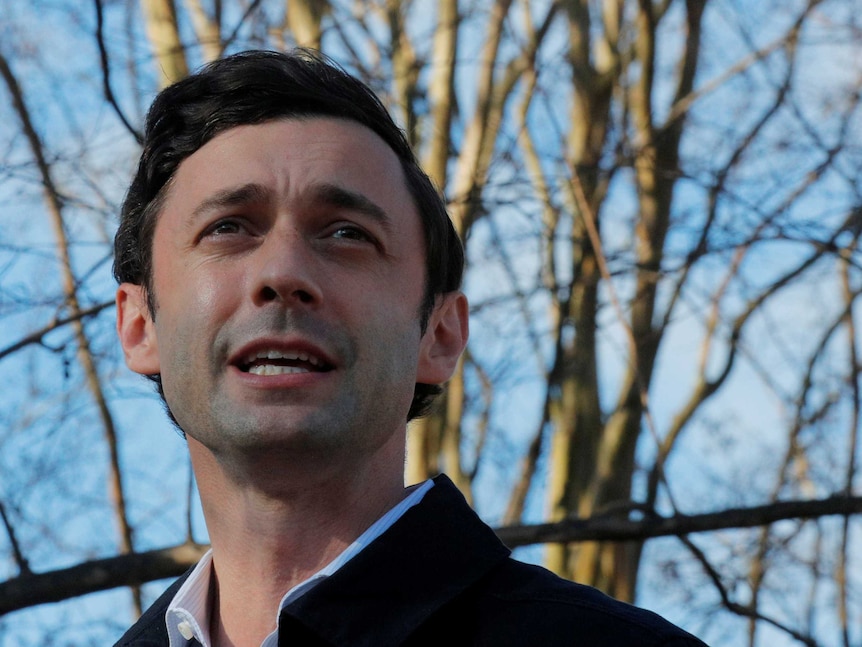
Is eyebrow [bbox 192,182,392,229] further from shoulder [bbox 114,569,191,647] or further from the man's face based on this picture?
shoulder [bbox 114,569,191,647]

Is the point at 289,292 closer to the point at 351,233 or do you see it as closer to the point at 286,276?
the point at 286,276

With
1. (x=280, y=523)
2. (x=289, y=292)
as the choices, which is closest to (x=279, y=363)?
(x=289, y=292)

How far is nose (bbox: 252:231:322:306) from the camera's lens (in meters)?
2.01

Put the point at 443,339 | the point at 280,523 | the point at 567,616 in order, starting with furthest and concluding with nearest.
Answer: the point at 443,339 → the point at 280,523 → the point at 567,616

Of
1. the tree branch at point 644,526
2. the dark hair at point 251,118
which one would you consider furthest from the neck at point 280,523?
the tree branch at point 644,526

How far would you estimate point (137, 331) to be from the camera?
7.91 ft

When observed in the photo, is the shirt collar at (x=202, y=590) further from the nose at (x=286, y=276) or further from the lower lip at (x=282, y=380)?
the nose at (x=286, y=276)

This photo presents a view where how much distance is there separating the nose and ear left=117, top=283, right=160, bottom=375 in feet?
1.17

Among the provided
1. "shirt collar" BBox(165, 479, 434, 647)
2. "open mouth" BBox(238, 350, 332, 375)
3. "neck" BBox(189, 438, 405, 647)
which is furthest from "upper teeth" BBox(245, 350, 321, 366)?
"shirt collar" BBox(165, 479, 434, 647)

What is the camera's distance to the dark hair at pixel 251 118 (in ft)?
7.66

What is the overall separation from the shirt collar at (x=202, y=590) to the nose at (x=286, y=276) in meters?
0.37

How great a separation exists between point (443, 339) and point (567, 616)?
753 millimetres

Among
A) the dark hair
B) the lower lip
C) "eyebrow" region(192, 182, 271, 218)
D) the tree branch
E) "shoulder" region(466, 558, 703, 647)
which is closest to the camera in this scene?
"shoulder" region(466, 558, 703, 647)

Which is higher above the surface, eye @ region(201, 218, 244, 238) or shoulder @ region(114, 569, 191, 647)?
eye @ region(201, 218, 244, 238)
